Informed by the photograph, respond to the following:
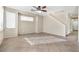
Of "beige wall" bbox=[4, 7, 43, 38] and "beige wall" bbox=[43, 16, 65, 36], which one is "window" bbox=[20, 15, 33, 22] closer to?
"beige wall" bbox=[4, 7, 43, 38]

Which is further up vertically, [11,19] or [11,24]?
[11,19]

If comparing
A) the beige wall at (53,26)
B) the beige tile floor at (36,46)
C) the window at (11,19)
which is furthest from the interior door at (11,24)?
the beige wall at (53,26)

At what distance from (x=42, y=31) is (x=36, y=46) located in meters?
0.47

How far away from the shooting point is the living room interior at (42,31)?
8.68 ft

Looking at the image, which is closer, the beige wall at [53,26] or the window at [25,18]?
the beige wall at [53,26]

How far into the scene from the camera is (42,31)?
2.90 metres

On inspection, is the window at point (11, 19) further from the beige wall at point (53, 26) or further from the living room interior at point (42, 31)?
the beige wall at point (53, 26)

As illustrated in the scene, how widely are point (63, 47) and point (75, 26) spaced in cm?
75

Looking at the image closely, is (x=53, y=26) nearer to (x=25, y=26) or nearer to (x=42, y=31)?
(x=42, y=31)

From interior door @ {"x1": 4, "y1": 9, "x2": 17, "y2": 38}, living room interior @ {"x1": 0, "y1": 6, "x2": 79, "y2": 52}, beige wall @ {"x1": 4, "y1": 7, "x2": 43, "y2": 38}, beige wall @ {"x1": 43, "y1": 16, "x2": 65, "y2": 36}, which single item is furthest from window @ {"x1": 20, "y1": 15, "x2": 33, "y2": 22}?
beige wall @ {"x1": 43, "y1": 16, "x2": 65, "y2": 36}

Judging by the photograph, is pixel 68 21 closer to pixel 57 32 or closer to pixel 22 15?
pixel 57 32

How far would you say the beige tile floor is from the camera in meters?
2.53

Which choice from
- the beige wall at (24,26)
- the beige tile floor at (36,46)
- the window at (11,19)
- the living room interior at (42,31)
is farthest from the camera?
the window at (11,19)

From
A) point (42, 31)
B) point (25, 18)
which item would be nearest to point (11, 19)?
point (25, 18)
